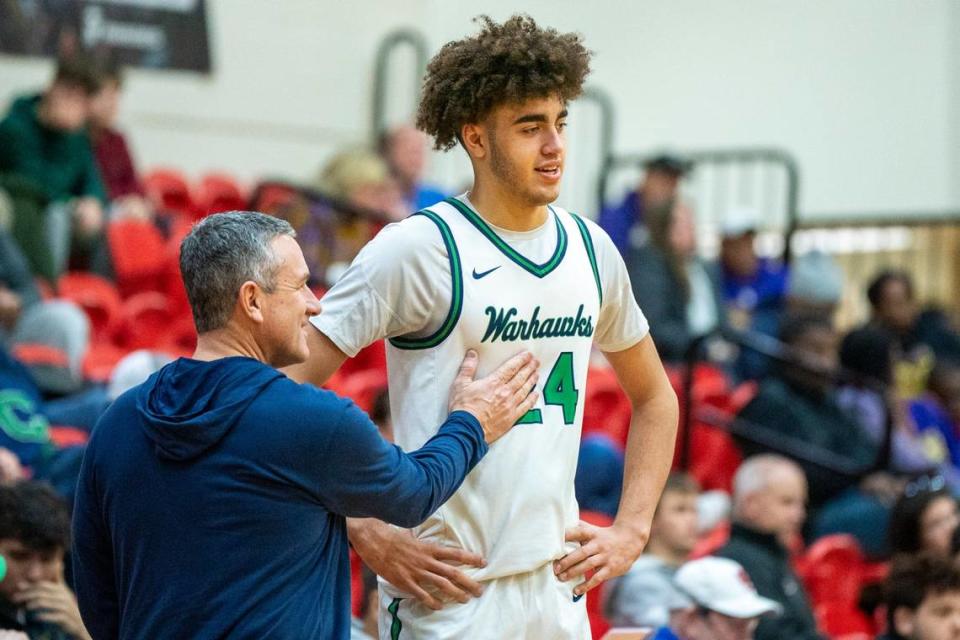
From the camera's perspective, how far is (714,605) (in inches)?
199

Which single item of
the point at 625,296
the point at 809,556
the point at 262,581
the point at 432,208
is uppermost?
the point at 432,208

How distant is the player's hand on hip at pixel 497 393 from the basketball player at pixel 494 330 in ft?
0.12

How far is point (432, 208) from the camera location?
3.18 meters

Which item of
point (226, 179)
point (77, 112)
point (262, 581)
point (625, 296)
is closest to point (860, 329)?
point (226, 179)

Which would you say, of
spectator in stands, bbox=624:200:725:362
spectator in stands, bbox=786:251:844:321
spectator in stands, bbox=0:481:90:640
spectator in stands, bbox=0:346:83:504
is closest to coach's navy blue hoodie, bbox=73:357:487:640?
spectator in stands, bbox=0:481:90:640

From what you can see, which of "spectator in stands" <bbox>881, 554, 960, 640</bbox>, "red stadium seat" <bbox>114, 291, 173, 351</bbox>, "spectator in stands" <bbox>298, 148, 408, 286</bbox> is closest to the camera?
"spectator in stands" <bbox>881, 554, 960, 640</bbox>

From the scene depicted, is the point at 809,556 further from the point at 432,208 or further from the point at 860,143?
the point at 860,143

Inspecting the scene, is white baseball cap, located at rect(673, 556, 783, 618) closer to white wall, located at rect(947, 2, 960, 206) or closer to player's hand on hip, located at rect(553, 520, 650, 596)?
player's hand on hip, located at rect(553, 520, 650, 596)

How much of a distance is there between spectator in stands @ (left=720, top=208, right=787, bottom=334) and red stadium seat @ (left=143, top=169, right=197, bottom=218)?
3.30 metres

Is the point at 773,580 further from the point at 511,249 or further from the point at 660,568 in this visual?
the point at 511,249

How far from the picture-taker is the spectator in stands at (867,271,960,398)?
1043 centimetres

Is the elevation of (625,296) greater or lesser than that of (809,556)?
greater

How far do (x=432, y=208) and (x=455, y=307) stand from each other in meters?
0.26

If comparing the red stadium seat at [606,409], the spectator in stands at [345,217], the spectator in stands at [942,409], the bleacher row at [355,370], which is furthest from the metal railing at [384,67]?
the spectator in stands at [942,409]
